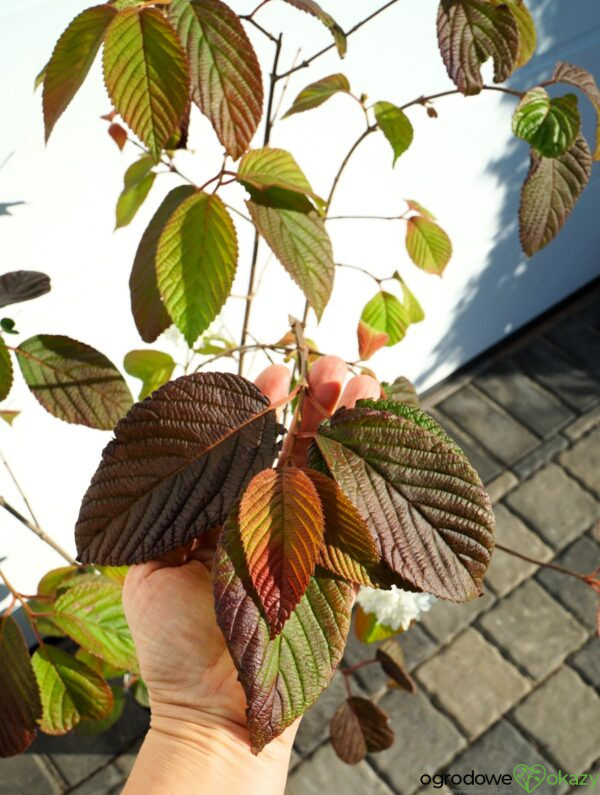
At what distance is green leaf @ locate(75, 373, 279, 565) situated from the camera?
2.41ft

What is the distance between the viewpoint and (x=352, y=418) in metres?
0.75

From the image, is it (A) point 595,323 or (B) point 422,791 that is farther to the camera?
(A) point 595,323

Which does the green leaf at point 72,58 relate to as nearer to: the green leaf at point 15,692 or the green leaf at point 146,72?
the green leaf at point 146,72

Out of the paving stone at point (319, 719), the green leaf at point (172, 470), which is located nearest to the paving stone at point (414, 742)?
the paving stone at point (319, 719)

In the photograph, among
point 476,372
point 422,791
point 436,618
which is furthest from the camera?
point 476,372

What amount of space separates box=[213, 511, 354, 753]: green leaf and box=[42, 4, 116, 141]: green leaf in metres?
0.44

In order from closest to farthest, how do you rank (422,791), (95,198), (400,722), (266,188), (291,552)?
(291,552)
(266,188)
(95,198)
(422,791)
(400,722)

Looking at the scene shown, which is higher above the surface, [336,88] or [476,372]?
[336,88]

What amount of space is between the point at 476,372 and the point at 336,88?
2.09m

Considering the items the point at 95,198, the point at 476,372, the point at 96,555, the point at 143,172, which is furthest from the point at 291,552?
the point at 476,372

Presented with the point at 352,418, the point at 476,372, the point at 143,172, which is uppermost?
the point at 143,172

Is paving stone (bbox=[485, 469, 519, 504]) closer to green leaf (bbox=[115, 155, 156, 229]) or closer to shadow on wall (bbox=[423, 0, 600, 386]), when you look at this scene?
shadow on wall (bbox=[423, 0, 600, 386])

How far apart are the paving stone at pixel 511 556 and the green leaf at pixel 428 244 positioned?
4.34 feet

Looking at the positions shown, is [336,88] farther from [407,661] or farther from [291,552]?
[407,661]
